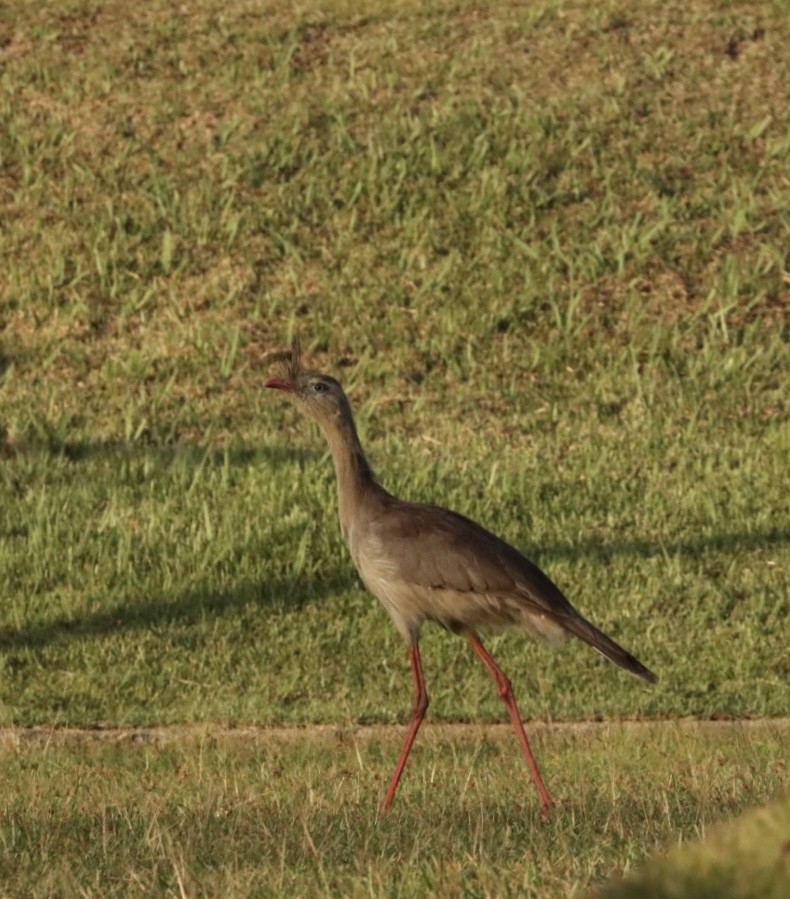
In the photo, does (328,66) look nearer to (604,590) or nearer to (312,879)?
(604,590)

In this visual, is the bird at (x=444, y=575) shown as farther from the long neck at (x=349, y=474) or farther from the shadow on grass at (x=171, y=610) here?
the shadow on grass at (x=171, y=610)

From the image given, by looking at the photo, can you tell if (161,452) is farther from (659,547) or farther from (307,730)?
(307,730)

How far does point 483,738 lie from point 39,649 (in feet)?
9.08

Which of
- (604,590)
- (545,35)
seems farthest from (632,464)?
(545,35)

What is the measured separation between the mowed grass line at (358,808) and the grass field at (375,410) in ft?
0.09

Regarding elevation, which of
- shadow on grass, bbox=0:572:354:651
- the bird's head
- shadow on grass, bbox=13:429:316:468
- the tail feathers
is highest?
the bird's head

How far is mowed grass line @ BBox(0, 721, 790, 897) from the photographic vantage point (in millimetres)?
4543

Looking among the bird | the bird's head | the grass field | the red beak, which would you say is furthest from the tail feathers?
the red beak

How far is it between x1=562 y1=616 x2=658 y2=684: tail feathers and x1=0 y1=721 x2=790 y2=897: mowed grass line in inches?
15.3

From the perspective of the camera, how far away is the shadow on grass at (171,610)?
405 inches

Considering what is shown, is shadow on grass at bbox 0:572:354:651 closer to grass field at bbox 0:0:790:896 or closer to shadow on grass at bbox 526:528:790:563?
grass field at bbox 0:0:790:896

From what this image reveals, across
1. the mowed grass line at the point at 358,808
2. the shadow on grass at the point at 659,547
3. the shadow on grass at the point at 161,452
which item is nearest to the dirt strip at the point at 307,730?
the mowed grass line at the point at 358,808

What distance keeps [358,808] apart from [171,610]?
4509 mm

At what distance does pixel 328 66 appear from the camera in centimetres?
1778
